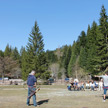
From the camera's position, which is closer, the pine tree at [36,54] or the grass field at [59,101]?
the grass field at [59,101]

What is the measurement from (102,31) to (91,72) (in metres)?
14.4

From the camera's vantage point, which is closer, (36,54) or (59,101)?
(59,101)

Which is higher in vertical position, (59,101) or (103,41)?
(103,41)

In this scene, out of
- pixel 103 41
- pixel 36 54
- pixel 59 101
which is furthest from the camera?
pixel 36 54

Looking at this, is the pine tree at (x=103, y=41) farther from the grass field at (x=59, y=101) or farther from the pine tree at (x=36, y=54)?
the grass field at (x=59, y=101)

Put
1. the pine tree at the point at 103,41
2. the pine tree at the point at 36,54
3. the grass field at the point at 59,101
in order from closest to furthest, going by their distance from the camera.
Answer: the grass field at the point at 59,101 < the pine tree at the point at 103,41 < the pine tree at the point at 36,54

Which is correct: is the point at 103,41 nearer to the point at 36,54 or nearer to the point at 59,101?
the point at 36,54

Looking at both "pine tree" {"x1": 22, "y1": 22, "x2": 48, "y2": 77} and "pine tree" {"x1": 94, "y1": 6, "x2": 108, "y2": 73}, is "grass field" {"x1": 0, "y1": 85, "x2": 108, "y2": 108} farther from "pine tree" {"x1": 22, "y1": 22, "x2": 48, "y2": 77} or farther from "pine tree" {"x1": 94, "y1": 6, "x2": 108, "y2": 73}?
"pine tree" {"x1": 22, "y1": 22, "x2": 48, "y2": 77}

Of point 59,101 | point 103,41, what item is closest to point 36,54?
point 103,41

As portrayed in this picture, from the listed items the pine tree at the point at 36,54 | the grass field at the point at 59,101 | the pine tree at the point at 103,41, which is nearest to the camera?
the grass field at the point at 59,101

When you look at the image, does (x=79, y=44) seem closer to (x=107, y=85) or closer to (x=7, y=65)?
(x=7, y=65)

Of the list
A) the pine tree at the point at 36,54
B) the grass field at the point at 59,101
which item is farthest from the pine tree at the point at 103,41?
the grass field at the point at 59,101

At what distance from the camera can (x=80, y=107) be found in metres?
7.72

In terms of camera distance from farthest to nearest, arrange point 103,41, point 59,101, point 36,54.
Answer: point 36,54 → point 103,41 → point 59,101
